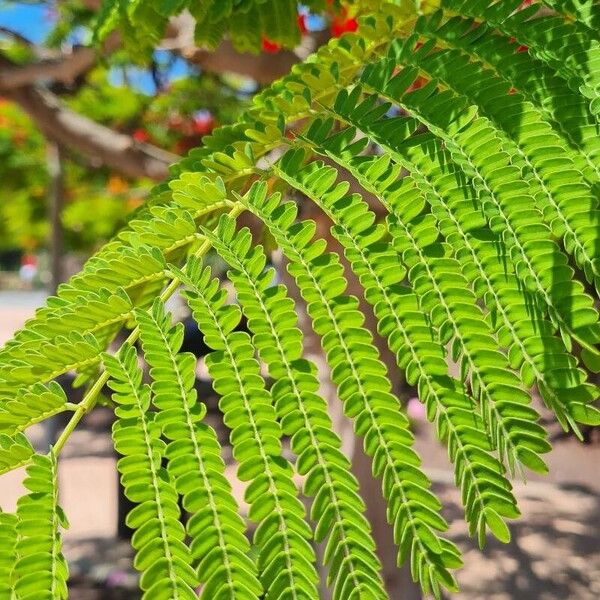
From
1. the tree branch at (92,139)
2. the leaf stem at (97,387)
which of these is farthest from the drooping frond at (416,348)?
the tree branch at (92,139)

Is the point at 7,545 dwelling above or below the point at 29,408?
below

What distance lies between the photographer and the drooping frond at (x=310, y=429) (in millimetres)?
611

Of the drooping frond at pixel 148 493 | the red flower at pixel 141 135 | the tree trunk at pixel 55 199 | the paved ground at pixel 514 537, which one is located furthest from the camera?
the red flower at pixel 141 135

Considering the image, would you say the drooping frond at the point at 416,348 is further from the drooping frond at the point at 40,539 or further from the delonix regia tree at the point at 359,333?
the drooping frond at the point at 40,539

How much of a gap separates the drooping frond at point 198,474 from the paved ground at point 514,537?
2.60 m

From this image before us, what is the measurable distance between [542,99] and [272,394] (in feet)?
1.45

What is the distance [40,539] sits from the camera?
62 cm

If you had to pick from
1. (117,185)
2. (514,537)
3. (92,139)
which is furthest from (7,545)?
(514,537)

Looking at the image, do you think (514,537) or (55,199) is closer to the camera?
(55,199)

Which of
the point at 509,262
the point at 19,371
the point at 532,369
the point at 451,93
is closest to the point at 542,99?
the point at 451,93

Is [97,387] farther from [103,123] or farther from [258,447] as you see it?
[103,123]

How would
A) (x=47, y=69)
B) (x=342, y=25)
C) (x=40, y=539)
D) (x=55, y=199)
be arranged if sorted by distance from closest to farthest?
(x=40, y=539) → (x=342, y=25) → (x=47, y=69) → (x=55, y=199)

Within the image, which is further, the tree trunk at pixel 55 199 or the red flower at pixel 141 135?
the red flower at pixel 141 135

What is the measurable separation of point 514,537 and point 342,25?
3.65 m
